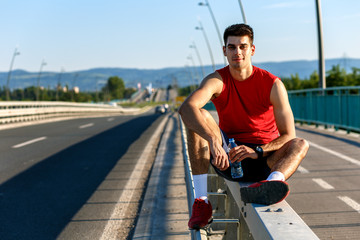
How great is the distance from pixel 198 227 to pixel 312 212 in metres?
2.01

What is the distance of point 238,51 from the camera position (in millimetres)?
4086

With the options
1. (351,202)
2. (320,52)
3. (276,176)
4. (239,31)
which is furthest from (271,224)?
(320,52)

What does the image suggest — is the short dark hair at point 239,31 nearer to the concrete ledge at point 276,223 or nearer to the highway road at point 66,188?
the concrete ledge at point 276,223

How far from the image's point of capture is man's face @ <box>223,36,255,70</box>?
4.07 meters

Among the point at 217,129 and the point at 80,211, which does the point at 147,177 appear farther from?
the point at 217,129

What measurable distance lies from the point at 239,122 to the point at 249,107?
168mm

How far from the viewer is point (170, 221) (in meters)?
4.91

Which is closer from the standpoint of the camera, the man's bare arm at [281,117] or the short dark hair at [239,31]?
the man's bare arm at [281,117]

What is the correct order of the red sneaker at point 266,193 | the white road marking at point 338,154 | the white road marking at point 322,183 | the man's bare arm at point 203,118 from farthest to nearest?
the white road marking at point 338,154, the white road marking at point 322,183, the man's bare arm at point 203,118, the red sneaker at point 266,193

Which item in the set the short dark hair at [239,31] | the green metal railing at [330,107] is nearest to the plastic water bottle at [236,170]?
the short dark hair at [239,31]

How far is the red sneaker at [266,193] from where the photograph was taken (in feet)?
9.61

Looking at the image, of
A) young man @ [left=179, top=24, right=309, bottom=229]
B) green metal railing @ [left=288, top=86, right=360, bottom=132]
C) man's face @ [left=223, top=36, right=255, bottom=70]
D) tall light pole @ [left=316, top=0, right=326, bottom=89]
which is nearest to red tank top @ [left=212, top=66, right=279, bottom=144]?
young man @ [left=179, top=24, right=309, bottom=229]

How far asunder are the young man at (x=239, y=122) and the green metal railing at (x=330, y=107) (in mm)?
8923

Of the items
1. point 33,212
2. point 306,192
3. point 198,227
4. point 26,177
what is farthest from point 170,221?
point 26,177
